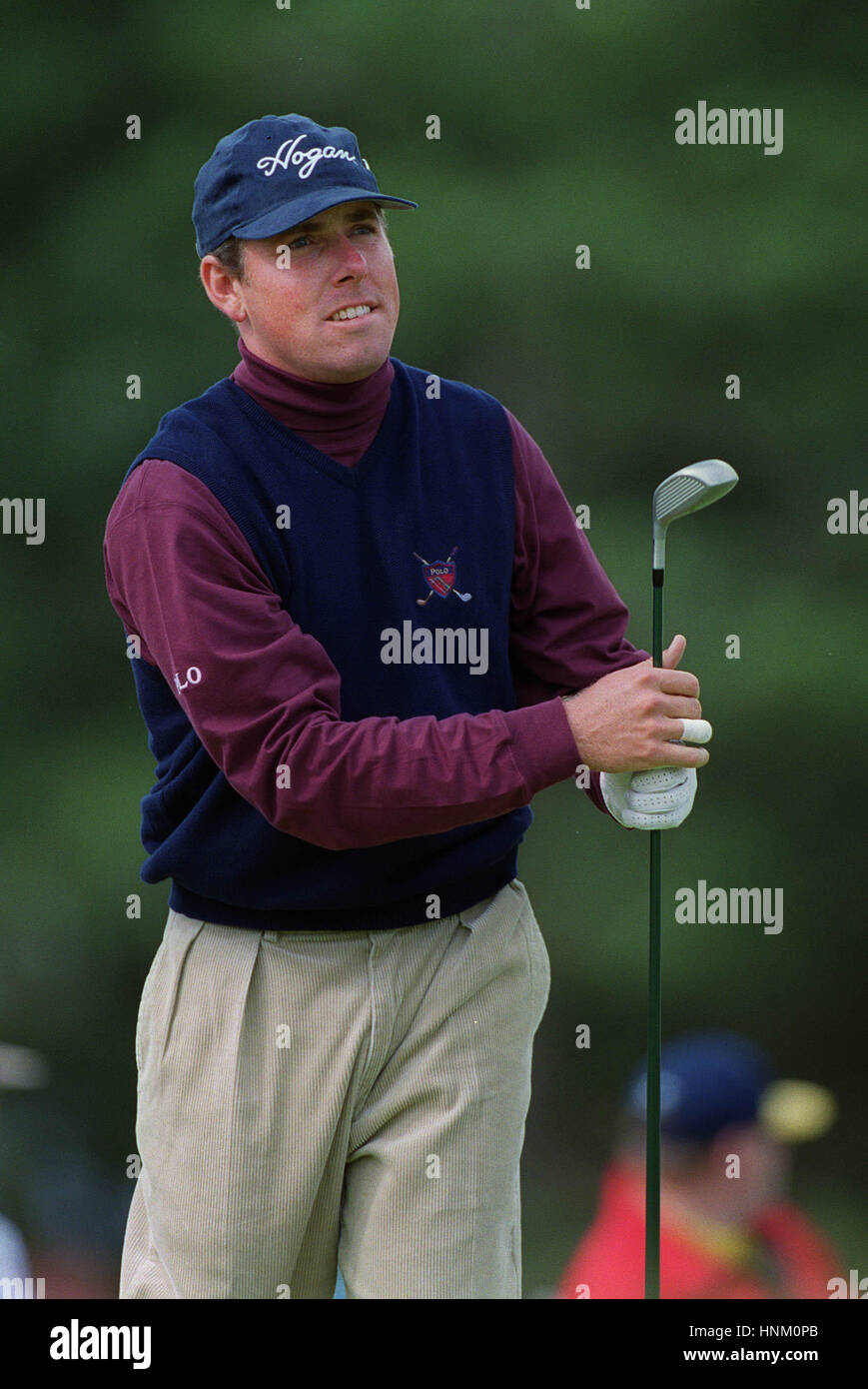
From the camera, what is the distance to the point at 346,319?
1.70 m

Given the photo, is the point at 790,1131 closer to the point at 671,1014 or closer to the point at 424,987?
the point at 671,1014

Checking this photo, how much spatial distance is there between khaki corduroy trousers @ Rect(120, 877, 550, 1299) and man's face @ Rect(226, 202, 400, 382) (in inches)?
22.5

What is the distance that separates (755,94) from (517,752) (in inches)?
64.7

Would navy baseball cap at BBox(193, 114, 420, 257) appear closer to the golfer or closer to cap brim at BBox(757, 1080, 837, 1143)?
the golfer

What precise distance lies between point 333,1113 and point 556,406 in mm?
1511

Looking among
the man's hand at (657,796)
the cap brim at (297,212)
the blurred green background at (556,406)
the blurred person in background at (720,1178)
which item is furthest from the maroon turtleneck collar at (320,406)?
the blurred person in background at (720,1178)

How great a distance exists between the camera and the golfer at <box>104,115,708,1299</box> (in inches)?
64.3

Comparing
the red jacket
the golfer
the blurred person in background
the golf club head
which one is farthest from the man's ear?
the red jacket

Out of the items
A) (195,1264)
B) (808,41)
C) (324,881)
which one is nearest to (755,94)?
(808,41)

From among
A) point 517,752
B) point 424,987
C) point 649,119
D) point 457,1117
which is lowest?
point 457,1117

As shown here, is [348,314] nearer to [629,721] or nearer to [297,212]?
[297,212]

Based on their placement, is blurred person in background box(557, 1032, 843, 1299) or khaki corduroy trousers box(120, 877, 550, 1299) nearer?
khaki corduroy trousers box(120, 877, 550, 1299)

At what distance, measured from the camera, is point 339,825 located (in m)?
1.60

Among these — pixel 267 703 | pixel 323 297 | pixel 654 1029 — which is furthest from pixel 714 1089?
pixel 323 297
